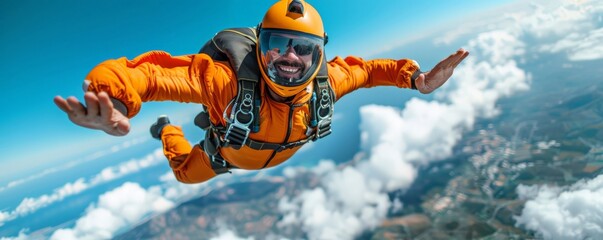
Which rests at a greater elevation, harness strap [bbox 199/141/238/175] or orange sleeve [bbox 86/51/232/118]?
orange sleeve [bbox 86/51/232/118]

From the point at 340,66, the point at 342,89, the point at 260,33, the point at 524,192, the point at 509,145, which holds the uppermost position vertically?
the point at 260,33

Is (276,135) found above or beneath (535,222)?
above

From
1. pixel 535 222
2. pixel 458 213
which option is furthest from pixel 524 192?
pixel 458 213

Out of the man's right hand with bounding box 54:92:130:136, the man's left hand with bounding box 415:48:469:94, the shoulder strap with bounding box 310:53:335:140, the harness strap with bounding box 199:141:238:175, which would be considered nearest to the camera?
the man's right hand with bounding box 54:92:130:136

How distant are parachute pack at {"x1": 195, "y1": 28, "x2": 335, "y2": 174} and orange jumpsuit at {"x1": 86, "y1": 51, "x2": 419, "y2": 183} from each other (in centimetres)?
10

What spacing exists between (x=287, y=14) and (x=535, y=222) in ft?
527

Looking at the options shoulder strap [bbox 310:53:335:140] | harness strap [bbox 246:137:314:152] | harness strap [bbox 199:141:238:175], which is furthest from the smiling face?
harness strap [bbox 199:141:238:175]

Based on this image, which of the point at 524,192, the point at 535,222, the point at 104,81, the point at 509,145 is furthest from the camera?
the point at 509,145

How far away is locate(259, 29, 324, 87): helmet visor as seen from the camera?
3586mm

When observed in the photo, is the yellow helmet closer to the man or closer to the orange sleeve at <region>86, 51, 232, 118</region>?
the man

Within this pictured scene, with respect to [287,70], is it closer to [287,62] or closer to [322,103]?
[287,62]

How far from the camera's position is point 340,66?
459 cm

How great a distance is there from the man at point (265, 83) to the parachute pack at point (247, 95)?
0.02m

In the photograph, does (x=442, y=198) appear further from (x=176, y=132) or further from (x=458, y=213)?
(x=176, y=132)
